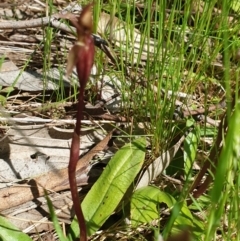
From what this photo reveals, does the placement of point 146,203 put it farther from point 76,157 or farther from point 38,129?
point 38,129

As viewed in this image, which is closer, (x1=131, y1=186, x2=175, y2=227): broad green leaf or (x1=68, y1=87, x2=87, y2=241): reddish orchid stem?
(x1=68, y1=87, x2=87, y2=241): reddish orchid stem

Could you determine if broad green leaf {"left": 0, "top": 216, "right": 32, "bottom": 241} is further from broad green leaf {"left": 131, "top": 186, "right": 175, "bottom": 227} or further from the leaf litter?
broad green leaf {"left": 131, "top": 186, "right": 175, "bottom": 227}

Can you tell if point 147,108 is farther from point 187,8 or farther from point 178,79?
point 187,8

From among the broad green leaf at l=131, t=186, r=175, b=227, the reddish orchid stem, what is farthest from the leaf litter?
the reddish orchid stem

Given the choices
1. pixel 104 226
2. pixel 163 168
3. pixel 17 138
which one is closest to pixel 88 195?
pixel 104 226

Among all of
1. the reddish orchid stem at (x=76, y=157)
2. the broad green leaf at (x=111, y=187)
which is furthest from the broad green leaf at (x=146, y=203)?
the reddish orchid stem at (x=76, y=157)

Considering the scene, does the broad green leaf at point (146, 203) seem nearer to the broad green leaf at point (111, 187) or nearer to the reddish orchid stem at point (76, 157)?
the broad green leaf at point (111, 187)

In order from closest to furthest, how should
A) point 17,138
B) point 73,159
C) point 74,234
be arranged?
point 73,159
point 74,234
point 17,138
